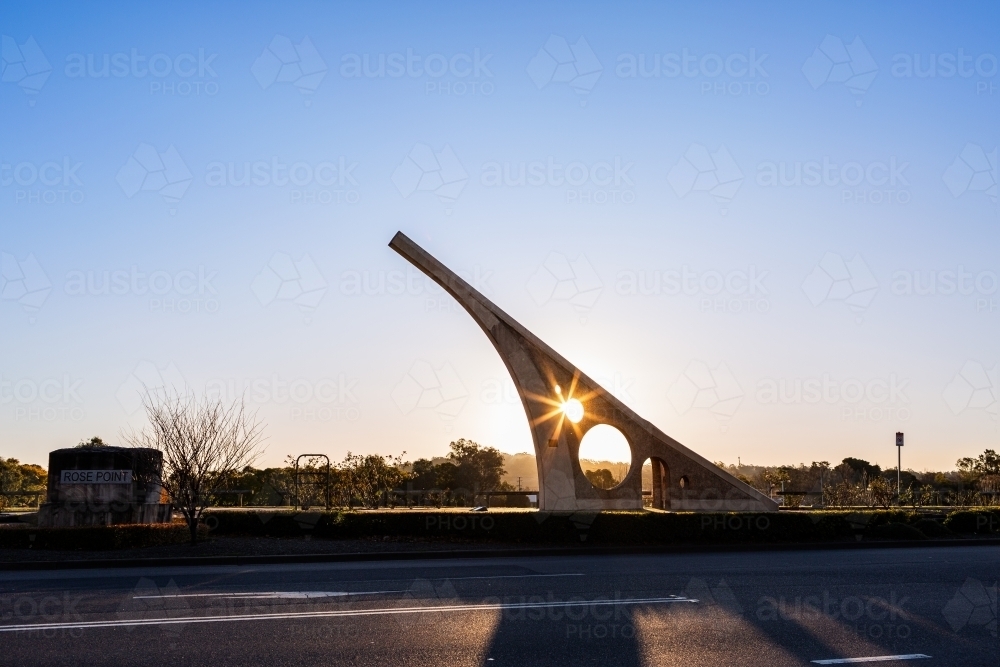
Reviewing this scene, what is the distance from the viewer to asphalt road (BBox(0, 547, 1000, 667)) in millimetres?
7488

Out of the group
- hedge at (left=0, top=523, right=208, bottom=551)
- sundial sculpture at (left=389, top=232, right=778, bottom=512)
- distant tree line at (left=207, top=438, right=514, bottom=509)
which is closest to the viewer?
hedge at (left=0, top=523, right=208, bottom=551)

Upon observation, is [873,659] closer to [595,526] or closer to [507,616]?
[507,616]

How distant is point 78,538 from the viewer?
55.3 ft

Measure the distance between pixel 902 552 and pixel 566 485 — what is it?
356 inches

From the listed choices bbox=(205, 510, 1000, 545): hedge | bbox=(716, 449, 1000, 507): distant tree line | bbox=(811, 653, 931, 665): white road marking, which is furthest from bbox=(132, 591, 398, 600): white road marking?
bbox=(716, 449, 1000, 507): distant tree line

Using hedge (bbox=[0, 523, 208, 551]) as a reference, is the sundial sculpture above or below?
above

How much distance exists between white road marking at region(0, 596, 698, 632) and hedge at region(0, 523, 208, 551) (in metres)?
8.44

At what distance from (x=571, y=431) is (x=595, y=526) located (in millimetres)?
6082

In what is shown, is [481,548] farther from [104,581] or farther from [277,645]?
[277,645]

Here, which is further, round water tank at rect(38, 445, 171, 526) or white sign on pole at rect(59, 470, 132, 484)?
white sign on pole at rect(59, 470, 132, 484)

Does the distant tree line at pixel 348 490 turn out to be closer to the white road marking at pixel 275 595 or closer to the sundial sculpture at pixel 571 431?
the sundial sculpture at pixel 571 431

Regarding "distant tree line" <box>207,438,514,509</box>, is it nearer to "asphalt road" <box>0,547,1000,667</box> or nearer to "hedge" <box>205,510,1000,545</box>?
"hedge" <box>205,510,1000,545</box>

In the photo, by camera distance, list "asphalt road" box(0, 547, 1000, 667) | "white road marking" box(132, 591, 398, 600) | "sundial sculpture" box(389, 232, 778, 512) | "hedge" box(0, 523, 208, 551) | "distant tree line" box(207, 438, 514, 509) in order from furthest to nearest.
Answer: "distant tree line" box(207, 438, 514, 509)
"sundial sculpture" box(389, 232, 778, 512)
"hedge" box(0, 523, 208, 551)
"white road marking" box(132, 591, 398, 600)
"asphalt road" box(0, 547, 1000, 667)

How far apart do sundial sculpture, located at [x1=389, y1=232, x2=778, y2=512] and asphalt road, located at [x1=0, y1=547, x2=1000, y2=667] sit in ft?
31.9
